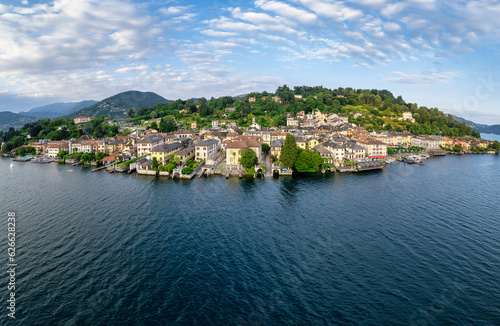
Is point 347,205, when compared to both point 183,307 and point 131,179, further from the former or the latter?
point 131,179

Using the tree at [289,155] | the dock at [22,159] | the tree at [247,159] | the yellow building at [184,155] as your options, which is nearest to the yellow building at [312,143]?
A: the tree at [289,155]

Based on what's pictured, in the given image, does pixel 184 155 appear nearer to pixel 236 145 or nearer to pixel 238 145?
pixel 236 145

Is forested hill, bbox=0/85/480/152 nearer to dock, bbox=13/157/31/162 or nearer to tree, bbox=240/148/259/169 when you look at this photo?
dock, bbox=13/157/31/162

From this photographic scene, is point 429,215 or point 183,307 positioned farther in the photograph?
point 429,215

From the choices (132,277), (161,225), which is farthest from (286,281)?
(161,225)

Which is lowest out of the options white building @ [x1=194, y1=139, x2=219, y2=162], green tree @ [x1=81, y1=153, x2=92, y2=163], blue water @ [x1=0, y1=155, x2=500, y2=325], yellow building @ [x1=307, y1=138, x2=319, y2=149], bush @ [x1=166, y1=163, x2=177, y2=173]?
blue water @ [x1=0, y1=155, x2=500, y2=325]

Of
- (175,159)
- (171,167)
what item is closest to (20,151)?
(175,159)

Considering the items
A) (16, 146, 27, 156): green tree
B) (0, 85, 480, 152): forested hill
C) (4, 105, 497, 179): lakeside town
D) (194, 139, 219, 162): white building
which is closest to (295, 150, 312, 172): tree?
(4, 105, 497, 179): lakeside town
